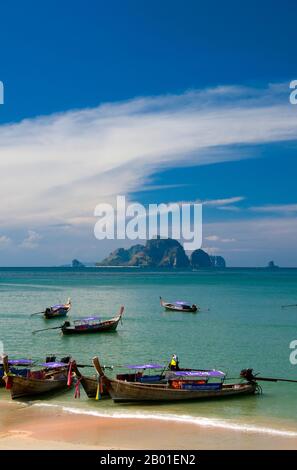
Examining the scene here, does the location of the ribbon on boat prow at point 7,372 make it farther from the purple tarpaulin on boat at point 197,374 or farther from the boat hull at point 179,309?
the boat hull at point 179,309

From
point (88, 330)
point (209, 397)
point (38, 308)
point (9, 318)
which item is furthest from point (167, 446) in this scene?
point (38, 308)

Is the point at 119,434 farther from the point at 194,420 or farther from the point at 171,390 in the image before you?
the point at 171,390

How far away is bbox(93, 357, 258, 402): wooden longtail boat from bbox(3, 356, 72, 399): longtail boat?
3051 mm

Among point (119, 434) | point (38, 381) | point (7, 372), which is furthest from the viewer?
point (38, 381)

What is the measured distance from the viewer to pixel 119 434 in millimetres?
22281

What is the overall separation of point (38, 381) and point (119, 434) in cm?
771

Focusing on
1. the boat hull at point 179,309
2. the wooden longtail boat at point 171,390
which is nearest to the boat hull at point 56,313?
the boat hull at point 179,309

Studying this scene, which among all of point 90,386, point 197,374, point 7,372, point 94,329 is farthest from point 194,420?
point 94,329

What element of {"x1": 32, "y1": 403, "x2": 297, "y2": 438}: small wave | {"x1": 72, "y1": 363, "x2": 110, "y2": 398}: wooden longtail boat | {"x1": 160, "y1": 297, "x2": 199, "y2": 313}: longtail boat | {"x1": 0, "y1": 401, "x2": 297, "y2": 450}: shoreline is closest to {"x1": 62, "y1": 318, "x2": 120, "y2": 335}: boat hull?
{"x1": 160, "y1": 297, "x2": 199, "y2": 313}: longtail boat

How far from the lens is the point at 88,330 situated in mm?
53594

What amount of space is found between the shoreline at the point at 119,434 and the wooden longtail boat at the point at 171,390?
191 centimetres

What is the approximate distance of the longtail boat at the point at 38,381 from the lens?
27.0 m
